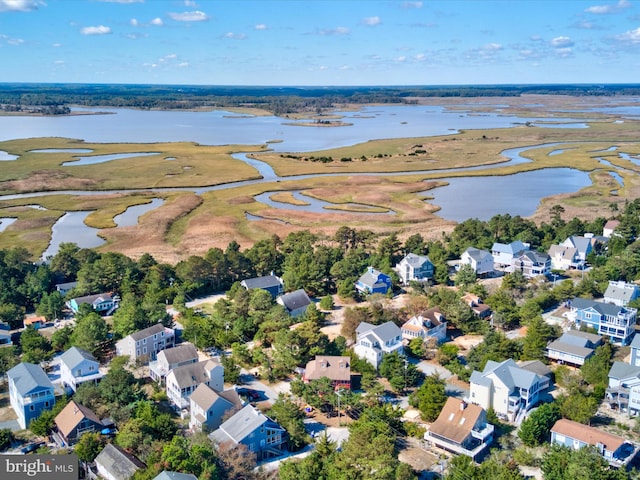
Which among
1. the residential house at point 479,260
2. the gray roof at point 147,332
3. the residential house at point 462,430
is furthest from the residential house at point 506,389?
the residential house at point 479,260

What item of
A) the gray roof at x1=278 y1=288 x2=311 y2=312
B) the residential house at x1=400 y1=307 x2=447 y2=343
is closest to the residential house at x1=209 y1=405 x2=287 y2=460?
the residential house at x1=400 y1=307 x2=447 y2=343

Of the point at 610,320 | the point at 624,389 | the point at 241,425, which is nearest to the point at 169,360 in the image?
the point at 241,425

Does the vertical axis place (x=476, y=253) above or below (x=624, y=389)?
above

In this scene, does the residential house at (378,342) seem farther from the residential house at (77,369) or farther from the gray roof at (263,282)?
the residential house at (77,369)

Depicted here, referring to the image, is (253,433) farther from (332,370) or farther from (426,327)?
(426,327)

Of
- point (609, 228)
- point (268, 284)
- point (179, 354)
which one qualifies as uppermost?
point (609, 228)

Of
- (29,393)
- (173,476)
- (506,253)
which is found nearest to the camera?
(173,476)

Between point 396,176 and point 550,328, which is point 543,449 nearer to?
point 550,328
